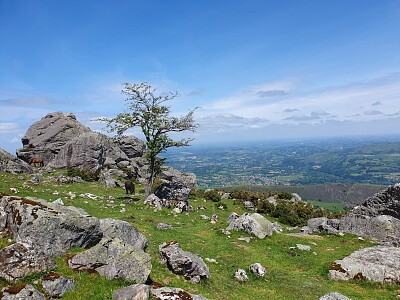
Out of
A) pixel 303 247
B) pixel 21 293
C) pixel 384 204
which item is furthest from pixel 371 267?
pixel 21 293

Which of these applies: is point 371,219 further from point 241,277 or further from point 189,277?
point 189,277

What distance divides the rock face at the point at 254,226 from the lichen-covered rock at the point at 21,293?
75.1 feet

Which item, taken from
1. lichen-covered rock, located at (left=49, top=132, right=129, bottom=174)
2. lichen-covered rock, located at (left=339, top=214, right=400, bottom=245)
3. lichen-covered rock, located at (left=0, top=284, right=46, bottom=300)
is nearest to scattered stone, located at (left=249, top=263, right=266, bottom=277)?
lichen-covered rock, located at (left=0, top=284, right=46, bottom=300)

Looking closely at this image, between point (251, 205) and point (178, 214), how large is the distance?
63.9ft

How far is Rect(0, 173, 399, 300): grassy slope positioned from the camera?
1631 centimetres

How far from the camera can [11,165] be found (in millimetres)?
49625

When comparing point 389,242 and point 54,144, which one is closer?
point 389,242

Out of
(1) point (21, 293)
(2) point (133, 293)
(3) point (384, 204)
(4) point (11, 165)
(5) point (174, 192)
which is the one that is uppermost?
(4) point (11, 165)

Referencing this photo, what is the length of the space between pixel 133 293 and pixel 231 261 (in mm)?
12996

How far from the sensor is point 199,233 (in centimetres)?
2959

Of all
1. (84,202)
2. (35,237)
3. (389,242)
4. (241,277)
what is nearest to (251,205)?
(389,242)

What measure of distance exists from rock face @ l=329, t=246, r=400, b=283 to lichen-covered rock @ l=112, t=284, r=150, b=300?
16557mm

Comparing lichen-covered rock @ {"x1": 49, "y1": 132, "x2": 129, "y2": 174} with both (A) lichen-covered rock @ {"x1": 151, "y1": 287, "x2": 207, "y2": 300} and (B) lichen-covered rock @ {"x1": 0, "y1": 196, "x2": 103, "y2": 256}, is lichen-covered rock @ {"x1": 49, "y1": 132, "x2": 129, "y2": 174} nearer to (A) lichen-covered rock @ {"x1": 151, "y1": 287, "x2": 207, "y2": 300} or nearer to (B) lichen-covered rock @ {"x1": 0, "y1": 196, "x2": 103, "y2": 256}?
(B) lichen-covered rock @ {"x1": 0, "y1": 196, "x2": 103, "y2": 256}

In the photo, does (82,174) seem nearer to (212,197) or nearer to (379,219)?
(212,197)
